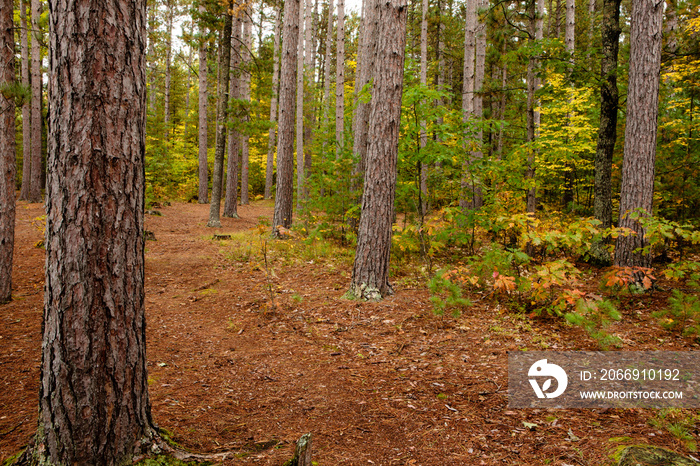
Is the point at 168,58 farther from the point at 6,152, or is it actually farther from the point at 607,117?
A: the point at 607,117

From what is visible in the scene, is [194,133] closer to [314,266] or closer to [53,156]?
[314,266]

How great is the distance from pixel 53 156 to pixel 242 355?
289 cm

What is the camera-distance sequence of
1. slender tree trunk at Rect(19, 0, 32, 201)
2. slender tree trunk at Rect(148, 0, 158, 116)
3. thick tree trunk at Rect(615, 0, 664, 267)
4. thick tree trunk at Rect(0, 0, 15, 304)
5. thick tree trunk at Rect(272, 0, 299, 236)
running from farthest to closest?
slender tree trunk at Rect(148, 0, 158, 116)
slender tree trunk at Rect(19, 0, 32, 201)
thick tree trunk at Rect(272, 0, 299, 236)
thick tree trunk at Rect(615, 0, 664, 267)
thick tree trunk at Rect(0, 0, 15, 304)

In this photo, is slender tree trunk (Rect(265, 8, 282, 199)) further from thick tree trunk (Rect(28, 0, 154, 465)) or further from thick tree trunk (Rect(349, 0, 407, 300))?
thick tree trunk (Rect(28, 0, 154, 465))

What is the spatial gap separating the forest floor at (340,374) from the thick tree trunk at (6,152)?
21.1 inches

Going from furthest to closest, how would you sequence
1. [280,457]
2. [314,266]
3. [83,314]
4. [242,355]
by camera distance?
[314,266] → [242,355] → [280,457] → [83,314]

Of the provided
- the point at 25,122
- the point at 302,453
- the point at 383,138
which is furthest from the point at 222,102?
the point at 302,453

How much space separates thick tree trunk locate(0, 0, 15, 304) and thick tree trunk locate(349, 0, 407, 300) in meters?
4.92

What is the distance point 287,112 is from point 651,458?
10.0 meters

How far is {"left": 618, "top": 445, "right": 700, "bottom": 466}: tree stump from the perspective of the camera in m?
1.92

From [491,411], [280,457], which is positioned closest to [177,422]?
[280,457]

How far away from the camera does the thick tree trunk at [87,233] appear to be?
1.98 metres

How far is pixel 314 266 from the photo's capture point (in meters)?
7.92

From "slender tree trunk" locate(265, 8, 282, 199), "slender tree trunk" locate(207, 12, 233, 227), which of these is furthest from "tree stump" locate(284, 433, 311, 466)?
"slender tree trunk" locate(265, 8, 282, 199)
